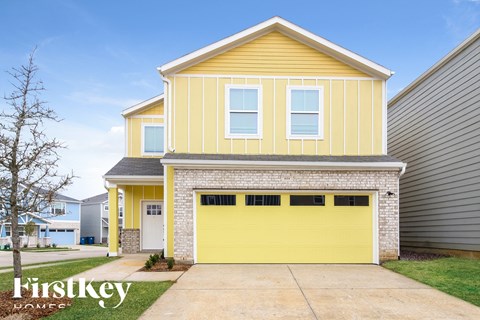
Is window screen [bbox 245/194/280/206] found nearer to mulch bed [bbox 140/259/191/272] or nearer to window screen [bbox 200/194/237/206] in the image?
window screen [bbox 200/194/237/206]

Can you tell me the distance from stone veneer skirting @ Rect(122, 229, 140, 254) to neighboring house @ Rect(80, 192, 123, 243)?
106ft

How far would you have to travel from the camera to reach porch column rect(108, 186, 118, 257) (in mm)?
15294

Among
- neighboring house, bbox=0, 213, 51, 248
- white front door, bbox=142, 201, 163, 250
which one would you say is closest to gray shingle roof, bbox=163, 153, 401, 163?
white front door, bbox=142, 201, 163, 250

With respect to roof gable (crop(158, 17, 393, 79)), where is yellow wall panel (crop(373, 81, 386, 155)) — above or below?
below

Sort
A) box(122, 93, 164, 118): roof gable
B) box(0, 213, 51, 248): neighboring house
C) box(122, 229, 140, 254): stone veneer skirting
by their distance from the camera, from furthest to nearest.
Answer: box(0, 213, 51, 248): neighboring house < box(122, 93, 164, 118): roof gable < box(122, 229, 140, 254): stone veneer skirting

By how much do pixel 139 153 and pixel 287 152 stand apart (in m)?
6.98

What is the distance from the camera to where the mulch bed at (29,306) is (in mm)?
6397

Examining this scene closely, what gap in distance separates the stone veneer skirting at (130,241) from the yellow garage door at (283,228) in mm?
4930

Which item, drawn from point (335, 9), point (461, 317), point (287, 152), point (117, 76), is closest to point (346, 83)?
point (287, 152)

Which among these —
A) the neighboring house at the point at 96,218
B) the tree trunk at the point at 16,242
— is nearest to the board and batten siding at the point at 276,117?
the tree trunk at the point at 16,242

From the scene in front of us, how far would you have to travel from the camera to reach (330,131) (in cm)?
1305

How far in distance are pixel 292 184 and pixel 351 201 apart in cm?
189

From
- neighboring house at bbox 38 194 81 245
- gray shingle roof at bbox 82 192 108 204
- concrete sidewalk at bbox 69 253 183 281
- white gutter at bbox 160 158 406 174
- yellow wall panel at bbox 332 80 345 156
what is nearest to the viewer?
concrete sidewalk at bbox 69 253 183 281

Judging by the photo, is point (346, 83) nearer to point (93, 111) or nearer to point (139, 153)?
point (139, 153)
